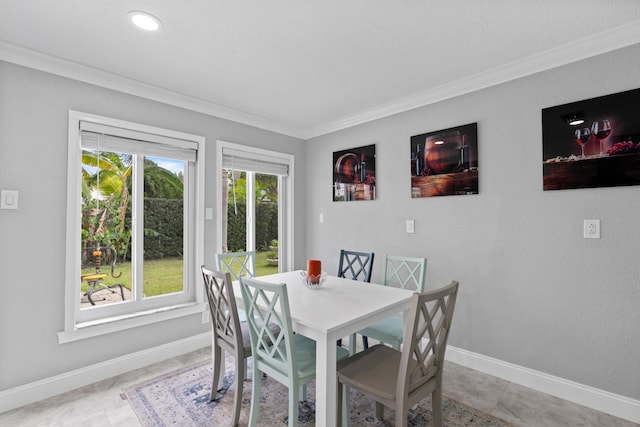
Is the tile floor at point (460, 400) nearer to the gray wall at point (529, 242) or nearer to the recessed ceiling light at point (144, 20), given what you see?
the gray wall at point (529, 242)

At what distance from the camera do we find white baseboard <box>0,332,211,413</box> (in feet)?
6.85

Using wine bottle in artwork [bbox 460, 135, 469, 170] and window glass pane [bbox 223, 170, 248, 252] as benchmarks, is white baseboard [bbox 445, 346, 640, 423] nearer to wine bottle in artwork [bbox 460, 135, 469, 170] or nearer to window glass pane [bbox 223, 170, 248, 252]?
wine bottle in artwork [bbox 460, 135, 469, 170]

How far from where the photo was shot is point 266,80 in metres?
2.61

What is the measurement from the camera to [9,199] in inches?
82.4

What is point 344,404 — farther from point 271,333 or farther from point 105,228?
point 105,228

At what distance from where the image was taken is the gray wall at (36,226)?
6.86 feet

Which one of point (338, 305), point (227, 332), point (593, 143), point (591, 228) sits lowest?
point (227, 332)

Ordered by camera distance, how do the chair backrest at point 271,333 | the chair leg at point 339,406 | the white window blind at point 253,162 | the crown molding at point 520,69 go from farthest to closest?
the white window blind at point 253,162, the crown molding at point 520,69, the chair leg at point 339,406, the chair backrest at point 271,333

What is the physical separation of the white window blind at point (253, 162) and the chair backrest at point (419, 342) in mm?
2508

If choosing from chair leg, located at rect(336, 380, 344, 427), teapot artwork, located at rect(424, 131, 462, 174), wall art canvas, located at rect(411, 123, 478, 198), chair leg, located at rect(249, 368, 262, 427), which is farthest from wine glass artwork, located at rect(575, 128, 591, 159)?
chair leg, located at rect(249, 368, 262, 427)

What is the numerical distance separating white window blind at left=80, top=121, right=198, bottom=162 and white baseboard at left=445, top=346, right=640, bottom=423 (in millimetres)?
3027

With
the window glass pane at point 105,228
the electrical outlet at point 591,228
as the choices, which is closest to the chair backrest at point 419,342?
the electrical outlet at point 591,228

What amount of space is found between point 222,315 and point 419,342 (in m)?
1.25

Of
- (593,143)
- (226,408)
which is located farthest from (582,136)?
(226,408)
